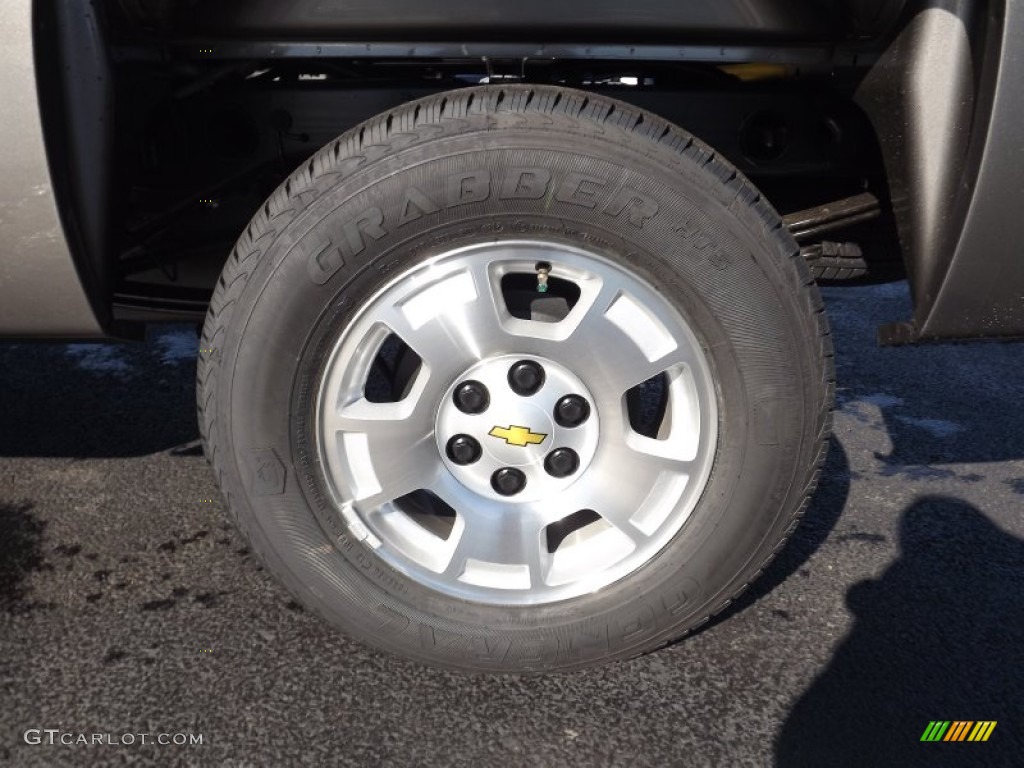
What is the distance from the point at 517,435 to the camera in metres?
1.71

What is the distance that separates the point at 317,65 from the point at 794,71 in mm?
1098

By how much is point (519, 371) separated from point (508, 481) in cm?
23

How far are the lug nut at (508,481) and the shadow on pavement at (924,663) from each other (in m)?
0.70

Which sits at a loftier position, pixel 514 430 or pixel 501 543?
pixel 514 430

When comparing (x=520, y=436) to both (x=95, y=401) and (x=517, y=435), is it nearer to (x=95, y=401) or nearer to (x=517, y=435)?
(x=517, y=435)

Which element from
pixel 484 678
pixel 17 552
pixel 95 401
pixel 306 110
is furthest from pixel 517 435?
pixel 95 401

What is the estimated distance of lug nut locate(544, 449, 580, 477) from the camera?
1733mm

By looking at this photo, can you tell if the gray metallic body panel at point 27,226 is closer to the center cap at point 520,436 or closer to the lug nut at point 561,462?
the center cap at point 520,436

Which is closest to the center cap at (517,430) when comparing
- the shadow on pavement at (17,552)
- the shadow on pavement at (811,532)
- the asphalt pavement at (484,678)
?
the asphalt pavement at (484,678)

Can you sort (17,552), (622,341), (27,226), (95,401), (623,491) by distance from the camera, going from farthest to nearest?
(95,401), (17,552), (623,491), (622,341), (27,226)

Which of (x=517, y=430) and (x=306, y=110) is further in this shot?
(x=306, y=110)

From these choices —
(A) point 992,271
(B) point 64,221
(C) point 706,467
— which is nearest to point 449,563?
(C) point 706,467

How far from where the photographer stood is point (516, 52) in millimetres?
1703

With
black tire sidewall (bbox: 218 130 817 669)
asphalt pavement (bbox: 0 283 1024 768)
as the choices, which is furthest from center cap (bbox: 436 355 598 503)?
asphalt pavement (bbox: 0 283 1024 768)
